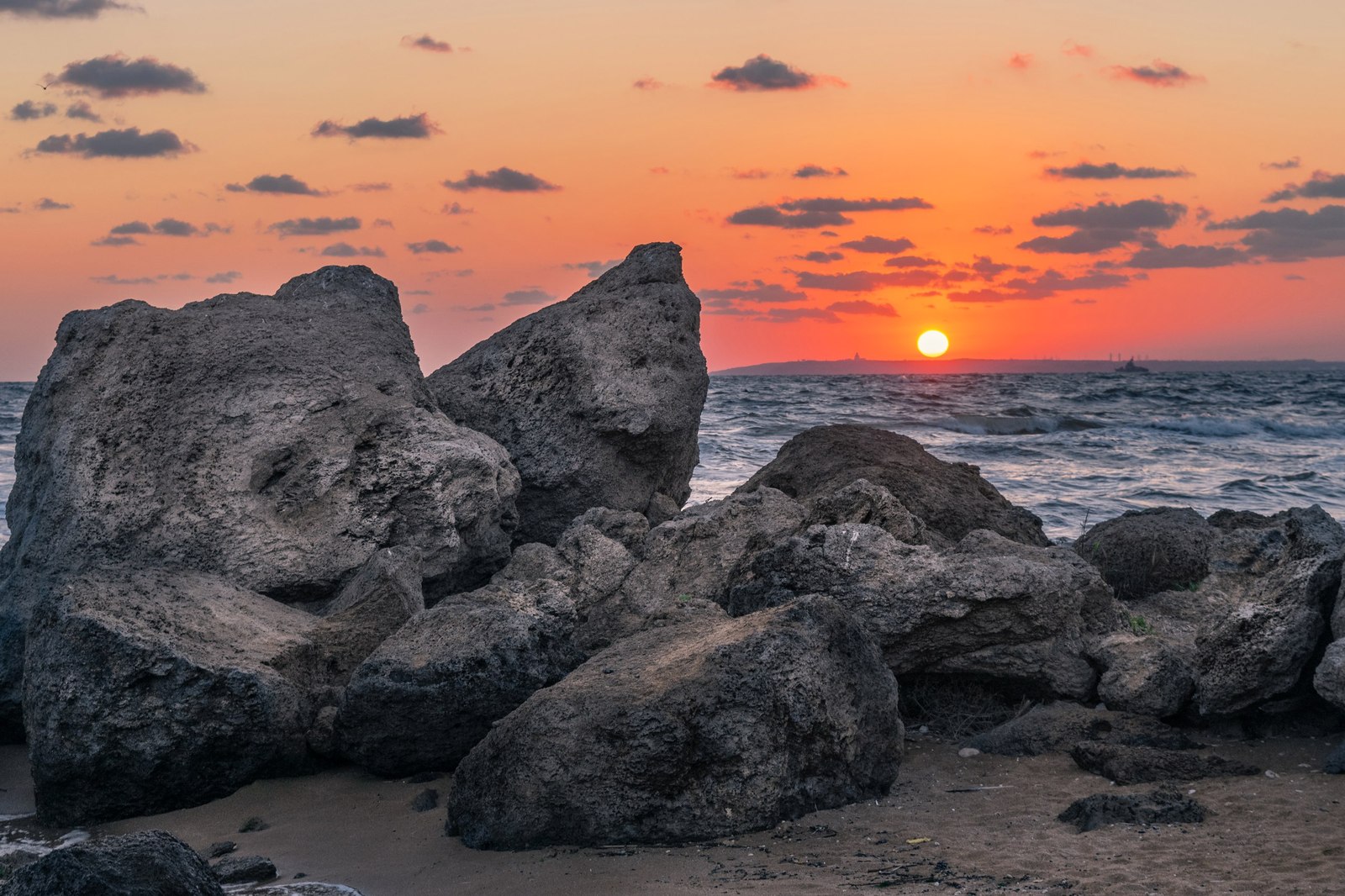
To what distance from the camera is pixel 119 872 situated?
4.42 meters

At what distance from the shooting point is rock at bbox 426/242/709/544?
424 inches

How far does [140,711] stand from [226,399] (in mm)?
2997

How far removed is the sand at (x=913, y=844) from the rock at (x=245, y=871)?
10 centimetres

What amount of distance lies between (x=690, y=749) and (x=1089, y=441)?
98.3 feet

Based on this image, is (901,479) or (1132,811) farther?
(901,479)

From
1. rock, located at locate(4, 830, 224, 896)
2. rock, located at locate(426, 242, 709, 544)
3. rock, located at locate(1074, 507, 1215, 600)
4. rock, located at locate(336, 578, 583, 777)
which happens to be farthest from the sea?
rock, located at locate(4, 830, 224, 896)

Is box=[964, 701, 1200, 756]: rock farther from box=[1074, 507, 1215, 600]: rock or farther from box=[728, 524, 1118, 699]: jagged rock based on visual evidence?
box=[1074, 507, 1215, 600]: rock

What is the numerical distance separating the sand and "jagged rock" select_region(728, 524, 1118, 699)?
0.78 metres

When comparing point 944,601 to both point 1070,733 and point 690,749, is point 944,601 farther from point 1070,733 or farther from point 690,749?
point 690,749

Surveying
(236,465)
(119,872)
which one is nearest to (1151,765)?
(119,872)

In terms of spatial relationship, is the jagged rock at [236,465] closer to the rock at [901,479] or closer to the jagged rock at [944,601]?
the rock at [901,479]

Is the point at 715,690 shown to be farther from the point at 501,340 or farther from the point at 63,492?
the point at 501,340

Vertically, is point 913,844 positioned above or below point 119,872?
below

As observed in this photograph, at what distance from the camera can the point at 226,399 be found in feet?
29.7
